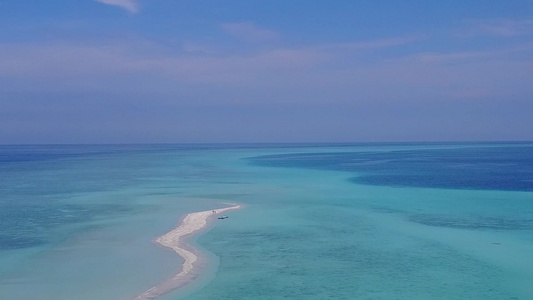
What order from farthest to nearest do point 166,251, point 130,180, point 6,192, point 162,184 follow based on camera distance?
point 130,180 < point 162,184 < point 6,192 < point 166,251

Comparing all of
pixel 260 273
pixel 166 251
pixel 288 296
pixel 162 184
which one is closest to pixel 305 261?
pixel 260 273

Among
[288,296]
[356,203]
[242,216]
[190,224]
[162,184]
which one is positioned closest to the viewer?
[288,296]

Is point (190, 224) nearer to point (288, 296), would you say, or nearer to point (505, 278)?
point (288, 296)

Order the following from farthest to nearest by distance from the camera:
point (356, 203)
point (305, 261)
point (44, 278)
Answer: point (356, 203), point (305, 261), point (44, 278)

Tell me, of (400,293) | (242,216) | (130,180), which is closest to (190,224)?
(242,216)

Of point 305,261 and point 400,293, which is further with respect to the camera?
point 305,261

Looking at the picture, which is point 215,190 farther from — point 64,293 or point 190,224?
point 64,293
